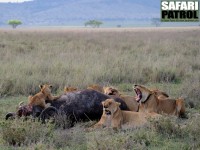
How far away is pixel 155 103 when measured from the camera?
9227mm

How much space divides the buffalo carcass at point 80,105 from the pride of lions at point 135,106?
0.68ft

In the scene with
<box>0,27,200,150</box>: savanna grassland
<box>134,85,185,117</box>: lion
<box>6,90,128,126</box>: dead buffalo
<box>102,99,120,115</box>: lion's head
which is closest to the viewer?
<box>0,27,200,150</box>: savanna grassland

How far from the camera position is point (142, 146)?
21.5 ft

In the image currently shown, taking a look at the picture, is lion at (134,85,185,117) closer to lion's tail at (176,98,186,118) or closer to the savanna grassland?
lion's tail at (176,98,186,118)

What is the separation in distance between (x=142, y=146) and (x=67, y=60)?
11.2 metres

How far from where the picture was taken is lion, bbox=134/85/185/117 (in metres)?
9.12

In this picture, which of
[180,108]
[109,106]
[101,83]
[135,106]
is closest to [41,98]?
[109,106]

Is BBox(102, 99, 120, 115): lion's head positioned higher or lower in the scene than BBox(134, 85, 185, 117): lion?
higher

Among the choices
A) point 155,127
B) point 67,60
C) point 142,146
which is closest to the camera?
point 142,146

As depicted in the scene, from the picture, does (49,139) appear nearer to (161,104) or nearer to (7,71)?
(161,104)

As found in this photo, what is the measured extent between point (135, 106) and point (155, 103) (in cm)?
42

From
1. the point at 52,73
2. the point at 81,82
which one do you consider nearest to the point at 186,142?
the point at 81,82

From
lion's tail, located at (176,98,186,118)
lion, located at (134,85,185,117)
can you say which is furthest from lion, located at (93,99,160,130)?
lion's tail, located at (176,98,186,118)

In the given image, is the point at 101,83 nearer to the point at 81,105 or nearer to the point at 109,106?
the point at 81,105
